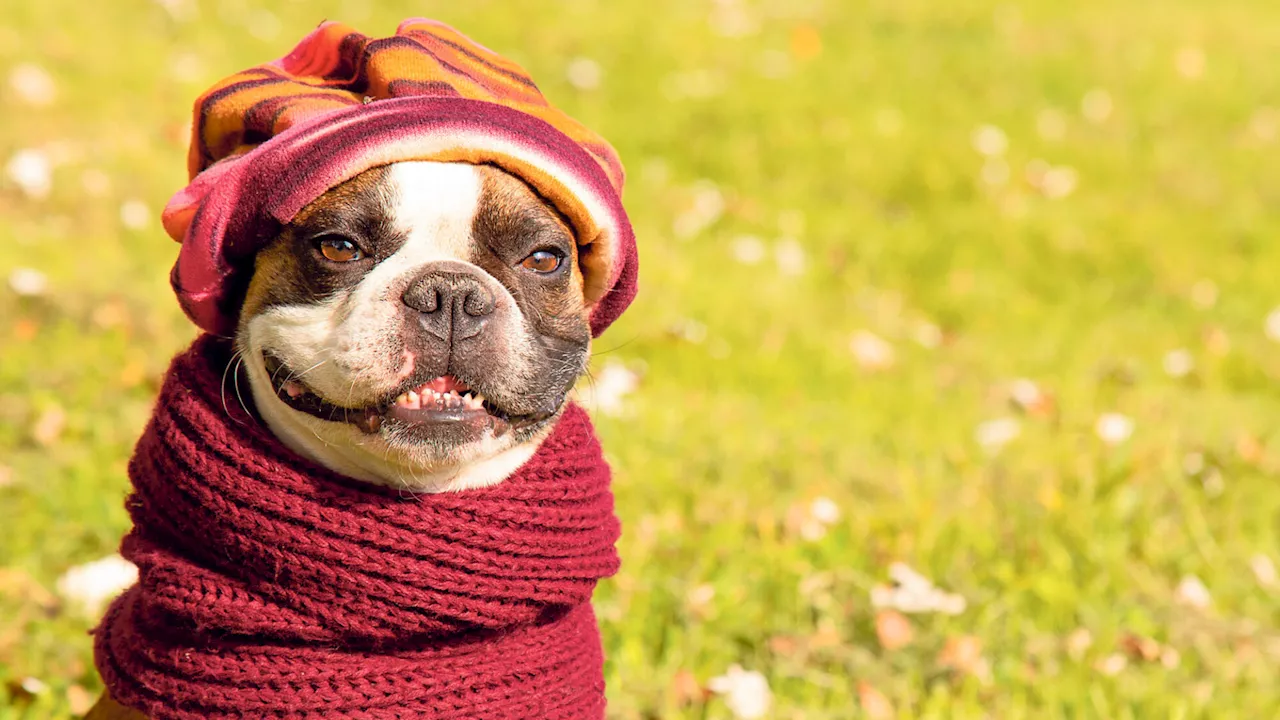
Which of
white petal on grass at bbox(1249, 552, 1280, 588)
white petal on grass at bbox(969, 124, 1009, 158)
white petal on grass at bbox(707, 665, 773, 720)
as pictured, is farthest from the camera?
white petal on grass at bbox(969, 124, 1009, 158)

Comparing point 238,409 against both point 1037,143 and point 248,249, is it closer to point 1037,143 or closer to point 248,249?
point 248,249

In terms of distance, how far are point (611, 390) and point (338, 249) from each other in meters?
2.62

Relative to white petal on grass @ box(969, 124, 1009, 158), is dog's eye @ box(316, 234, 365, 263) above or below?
above

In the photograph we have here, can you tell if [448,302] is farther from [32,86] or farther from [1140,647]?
[32,86]

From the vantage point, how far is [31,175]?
6293mm

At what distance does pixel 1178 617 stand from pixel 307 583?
111 inches

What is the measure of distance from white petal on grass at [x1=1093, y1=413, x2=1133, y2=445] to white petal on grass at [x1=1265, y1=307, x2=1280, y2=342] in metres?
1.86

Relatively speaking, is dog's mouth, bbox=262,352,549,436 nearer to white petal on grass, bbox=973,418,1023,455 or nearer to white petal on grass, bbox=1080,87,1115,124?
white petal on grass, bbox=973,418,1023,455

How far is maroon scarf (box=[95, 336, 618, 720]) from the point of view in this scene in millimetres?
2457

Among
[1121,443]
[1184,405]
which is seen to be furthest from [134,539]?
[1184,405]

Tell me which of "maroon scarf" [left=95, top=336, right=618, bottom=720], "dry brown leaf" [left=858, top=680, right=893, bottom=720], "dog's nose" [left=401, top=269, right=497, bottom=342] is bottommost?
"dry brown leaf" [left=858, top=680, right=893, bottom=720]

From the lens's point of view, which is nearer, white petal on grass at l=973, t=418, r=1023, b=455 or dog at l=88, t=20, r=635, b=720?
dog at l=88, t=20, r=635, b=720

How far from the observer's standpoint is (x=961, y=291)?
682 cm

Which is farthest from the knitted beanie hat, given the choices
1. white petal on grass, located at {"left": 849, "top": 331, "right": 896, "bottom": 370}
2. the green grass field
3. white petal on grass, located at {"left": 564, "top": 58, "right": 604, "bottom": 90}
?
white petal on grass, located at {"left": 564, "top": 58, "right": 604, "bottom": 90}
